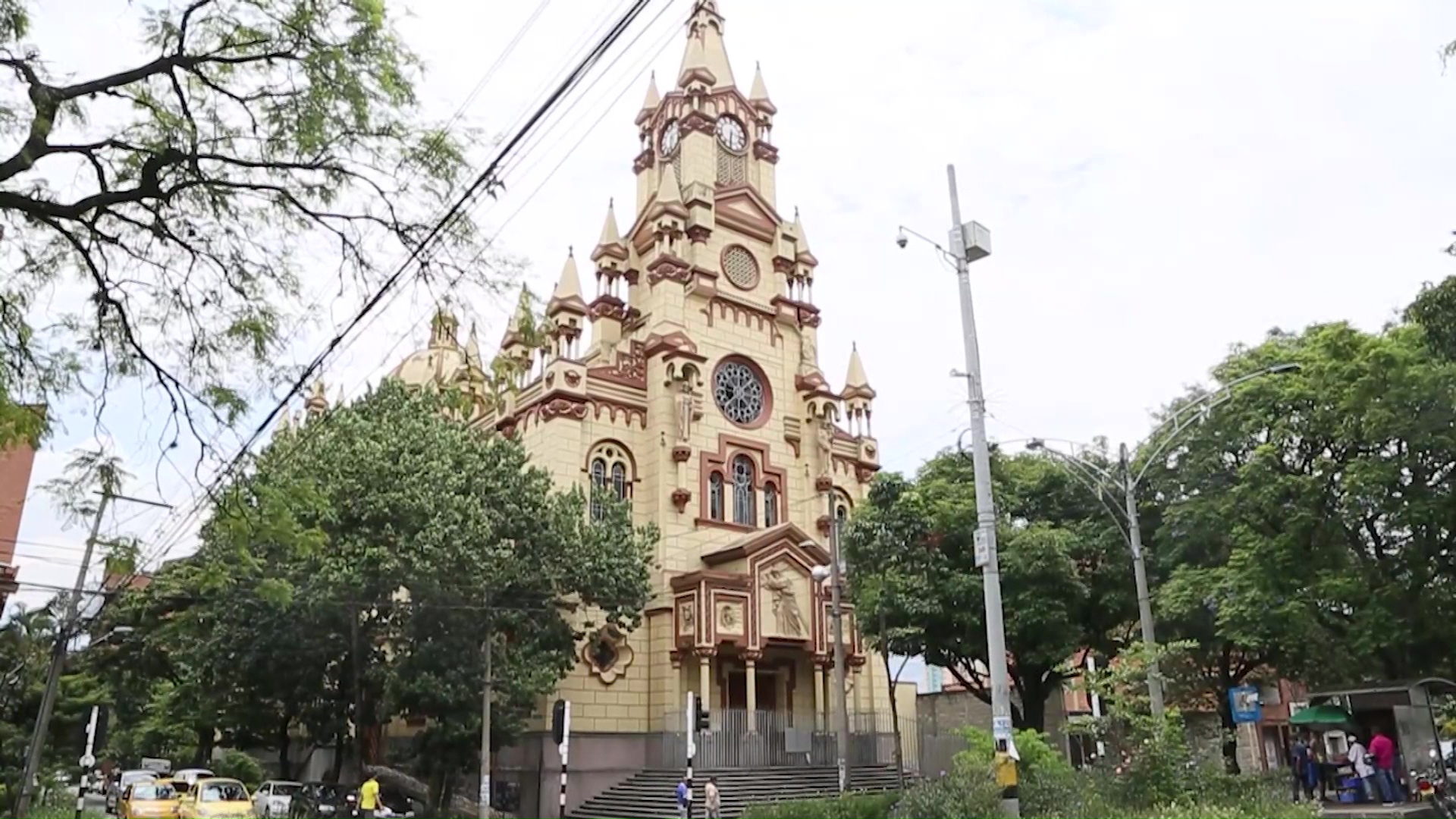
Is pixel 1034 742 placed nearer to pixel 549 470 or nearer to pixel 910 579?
pixel 910 579

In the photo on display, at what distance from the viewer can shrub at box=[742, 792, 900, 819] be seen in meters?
21.9

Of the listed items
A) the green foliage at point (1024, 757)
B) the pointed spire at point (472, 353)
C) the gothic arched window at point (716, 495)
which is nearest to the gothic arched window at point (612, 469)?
the gothic arched window at point (716, 495)

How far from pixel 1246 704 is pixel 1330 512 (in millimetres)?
5611

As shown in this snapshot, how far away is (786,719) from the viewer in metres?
31.6

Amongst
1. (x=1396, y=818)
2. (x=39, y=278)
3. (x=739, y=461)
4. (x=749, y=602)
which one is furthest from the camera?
(x=739, y=461)

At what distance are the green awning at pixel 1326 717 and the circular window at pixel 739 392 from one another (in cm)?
1902

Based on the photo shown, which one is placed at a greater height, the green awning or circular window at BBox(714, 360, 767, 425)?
circular window at BBox(714, 360, 767, 425)

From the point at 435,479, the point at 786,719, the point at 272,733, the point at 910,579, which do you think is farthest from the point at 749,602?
the point at 272,733

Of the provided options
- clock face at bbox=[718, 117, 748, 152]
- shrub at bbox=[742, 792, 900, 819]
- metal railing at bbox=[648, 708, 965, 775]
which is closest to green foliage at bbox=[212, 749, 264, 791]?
metal railing at bbox=[648, 708, 965, 775]

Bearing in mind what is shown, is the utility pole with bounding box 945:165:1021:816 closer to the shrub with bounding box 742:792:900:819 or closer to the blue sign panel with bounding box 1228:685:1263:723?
the shrub with bounding box 742:792:900:819

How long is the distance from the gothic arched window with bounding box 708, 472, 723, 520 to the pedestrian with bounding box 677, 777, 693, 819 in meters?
10.7

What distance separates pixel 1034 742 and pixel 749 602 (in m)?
13.3

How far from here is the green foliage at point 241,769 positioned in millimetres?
39500

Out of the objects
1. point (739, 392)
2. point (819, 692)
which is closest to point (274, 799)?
point (819, 692)
